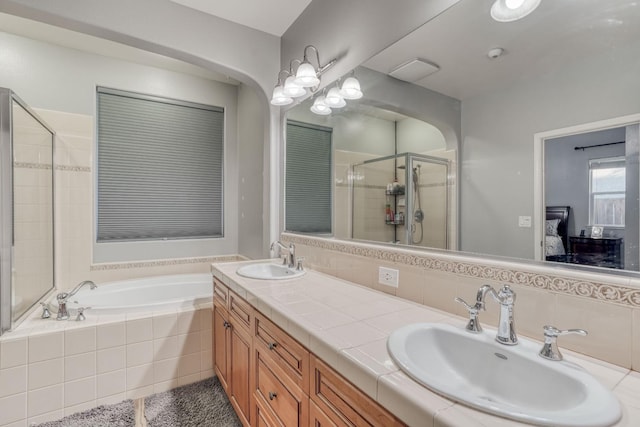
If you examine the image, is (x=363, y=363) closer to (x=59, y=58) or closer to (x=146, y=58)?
(x=146, y=58)

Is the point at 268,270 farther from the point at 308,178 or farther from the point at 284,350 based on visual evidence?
the point at 284,350

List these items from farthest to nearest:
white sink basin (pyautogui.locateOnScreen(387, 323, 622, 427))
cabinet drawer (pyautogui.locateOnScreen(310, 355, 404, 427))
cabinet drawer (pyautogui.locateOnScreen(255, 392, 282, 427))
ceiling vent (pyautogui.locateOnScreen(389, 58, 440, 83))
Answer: ceiling vent (pyautogui.locateOnScreen(389, 58, 440, 83))
cabinet drawer (pyautogui.locateOnScreen(255, 392, 282, 427))
cabinet drawer (pyautogui.locateOnScreen(310, 355, 404, 427))
white sink basin (pyautogui.locateOnScreen(387, 323, 622, 427))

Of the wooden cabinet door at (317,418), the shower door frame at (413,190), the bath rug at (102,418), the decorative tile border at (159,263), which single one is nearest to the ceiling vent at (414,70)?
the shower door frame at (413,190)

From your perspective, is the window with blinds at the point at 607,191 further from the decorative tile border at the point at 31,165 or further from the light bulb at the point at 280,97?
the decorative tile border at the point at 31,165

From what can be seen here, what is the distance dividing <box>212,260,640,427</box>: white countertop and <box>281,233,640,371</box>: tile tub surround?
0.04 m

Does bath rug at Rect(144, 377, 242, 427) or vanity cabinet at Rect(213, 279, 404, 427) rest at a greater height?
vanity cabinet at Rect(213, 279, 404, 427)

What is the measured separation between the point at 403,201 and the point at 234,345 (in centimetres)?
122

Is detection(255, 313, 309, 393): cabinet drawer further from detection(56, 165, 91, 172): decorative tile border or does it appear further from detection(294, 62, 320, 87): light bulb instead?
detection(56, 165, 91, 172): decorative tile border

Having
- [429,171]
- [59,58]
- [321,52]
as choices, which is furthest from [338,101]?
[59,58]

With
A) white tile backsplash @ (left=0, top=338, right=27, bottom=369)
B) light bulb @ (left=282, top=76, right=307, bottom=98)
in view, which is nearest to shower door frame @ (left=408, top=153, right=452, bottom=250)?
light bulb @ (left=282, top=76, right=307, bottom=98)

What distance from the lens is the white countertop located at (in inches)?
24.1

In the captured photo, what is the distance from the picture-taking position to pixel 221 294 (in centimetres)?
197

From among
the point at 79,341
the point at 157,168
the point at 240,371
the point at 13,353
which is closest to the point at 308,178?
the point at 240,371

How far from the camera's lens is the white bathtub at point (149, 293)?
2307 mm
